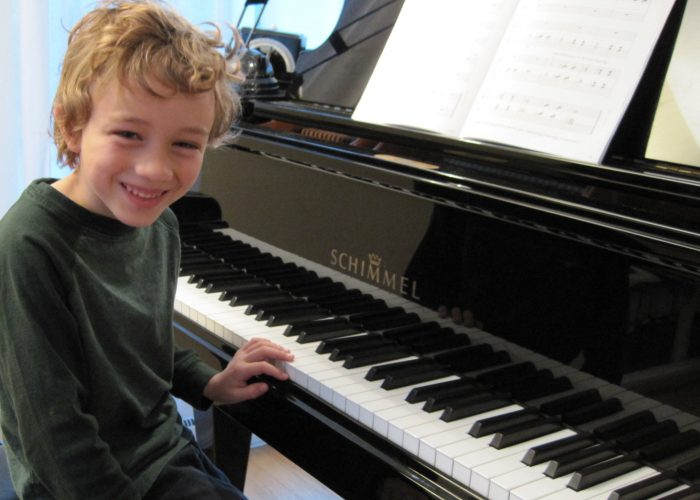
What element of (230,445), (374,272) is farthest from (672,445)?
(230,445)

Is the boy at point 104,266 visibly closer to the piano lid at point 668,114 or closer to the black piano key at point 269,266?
the black piano key at point 269,266

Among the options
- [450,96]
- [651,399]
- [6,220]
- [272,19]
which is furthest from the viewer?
[272,19]

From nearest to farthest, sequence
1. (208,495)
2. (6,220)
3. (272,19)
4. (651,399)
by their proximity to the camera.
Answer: (651,399) → (6,220) → (208,495) → (272,19)

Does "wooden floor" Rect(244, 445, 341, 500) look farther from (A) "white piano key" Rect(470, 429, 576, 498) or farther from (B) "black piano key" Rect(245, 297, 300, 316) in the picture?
(A) "white piano key" Rect(470, 429, 576, 498)

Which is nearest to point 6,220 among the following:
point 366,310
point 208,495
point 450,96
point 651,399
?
point 208,495

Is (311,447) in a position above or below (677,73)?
below

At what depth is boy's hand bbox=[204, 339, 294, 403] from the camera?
133 centimetres

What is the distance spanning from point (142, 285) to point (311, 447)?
0.39 metres

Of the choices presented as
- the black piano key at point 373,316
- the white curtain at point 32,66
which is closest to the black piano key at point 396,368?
the black piano key at point 373,316

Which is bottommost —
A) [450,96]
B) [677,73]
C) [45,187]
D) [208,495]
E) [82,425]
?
[208,495]

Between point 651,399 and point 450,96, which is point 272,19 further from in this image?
point 651,399

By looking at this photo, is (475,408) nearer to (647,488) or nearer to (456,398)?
(456,398)

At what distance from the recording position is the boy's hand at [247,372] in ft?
4.38

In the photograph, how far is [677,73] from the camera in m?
1.22
